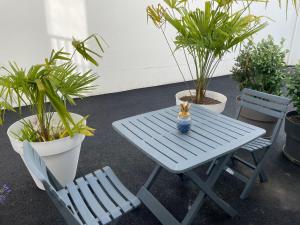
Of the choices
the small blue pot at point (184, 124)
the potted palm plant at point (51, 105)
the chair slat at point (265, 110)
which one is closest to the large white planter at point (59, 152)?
the potted palm plant at point (51, 105)

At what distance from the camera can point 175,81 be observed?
4.96m

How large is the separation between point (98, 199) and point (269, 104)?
151 centimetres

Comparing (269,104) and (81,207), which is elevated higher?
(269,104)

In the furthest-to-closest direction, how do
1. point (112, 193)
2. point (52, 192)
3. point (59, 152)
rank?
point (59, 152), point (112, 193), point (52, 192)

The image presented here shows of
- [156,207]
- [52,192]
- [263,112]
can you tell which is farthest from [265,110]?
[52,192]

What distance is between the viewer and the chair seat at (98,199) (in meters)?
1.28

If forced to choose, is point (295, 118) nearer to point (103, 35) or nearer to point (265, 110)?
point (265, 110)

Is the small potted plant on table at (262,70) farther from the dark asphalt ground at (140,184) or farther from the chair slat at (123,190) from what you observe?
the chair slat at (123,190)

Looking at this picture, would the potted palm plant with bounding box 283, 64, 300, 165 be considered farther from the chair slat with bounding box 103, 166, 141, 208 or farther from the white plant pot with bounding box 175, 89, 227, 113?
the chair slat with bounding box 103, 166, 141, 208

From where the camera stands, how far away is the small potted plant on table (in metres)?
2.49

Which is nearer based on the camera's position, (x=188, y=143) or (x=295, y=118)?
(x=188, y=143)

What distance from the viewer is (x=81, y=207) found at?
132 cm

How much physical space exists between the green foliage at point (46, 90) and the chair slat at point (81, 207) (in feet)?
1.28

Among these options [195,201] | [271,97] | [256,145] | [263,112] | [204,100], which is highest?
[271,97]
